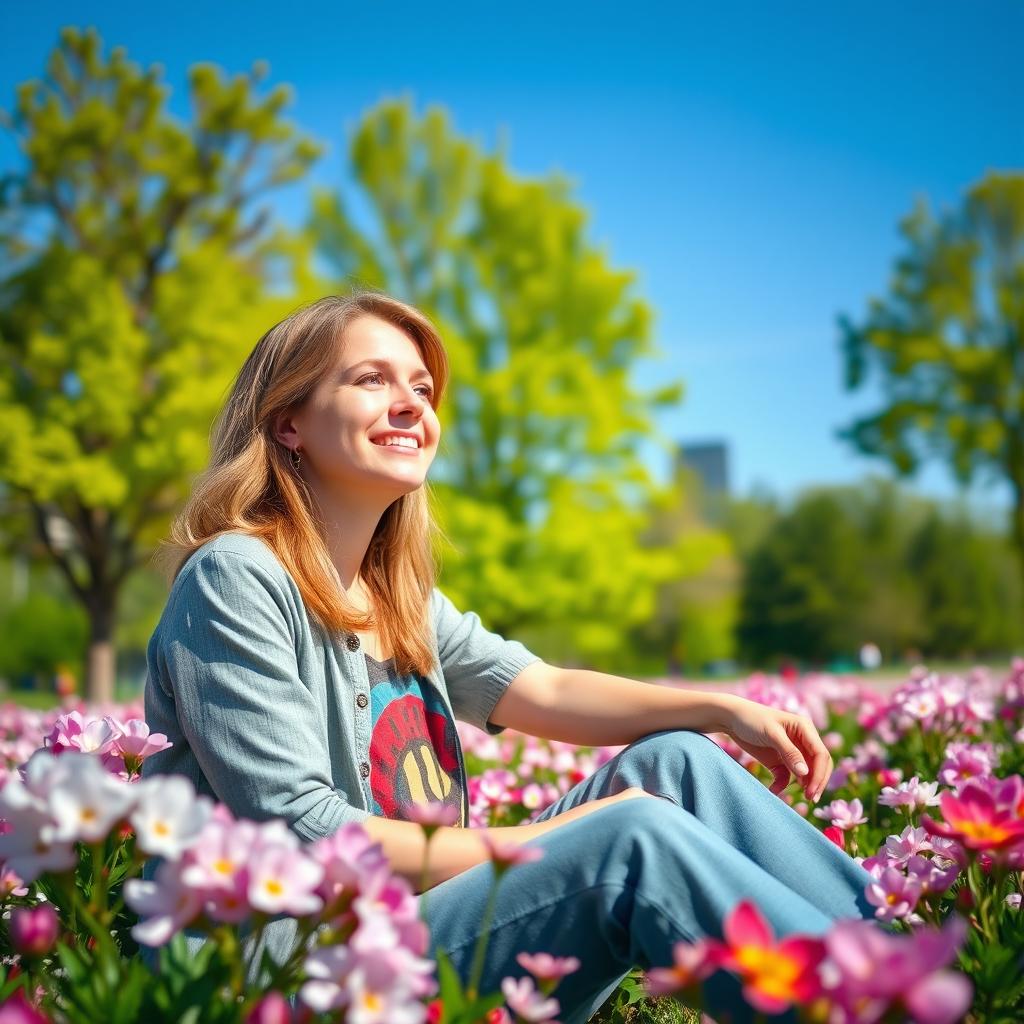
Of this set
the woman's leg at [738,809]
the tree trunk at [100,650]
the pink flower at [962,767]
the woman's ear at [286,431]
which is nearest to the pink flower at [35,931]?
the woman's leg at [738,809]

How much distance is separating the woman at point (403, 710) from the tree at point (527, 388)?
35.3 feet

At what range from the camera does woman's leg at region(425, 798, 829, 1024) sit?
1.47 m

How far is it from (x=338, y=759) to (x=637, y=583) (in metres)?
12.6

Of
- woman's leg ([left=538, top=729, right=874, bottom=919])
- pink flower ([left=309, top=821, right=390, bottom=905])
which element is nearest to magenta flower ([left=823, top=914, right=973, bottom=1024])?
pink flower ([left=309, top=821, right=390, bottom=905])

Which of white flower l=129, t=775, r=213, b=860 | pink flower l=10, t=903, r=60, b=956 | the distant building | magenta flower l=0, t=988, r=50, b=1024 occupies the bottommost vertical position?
magenta flower l=0, t=988, r=50, b=1024

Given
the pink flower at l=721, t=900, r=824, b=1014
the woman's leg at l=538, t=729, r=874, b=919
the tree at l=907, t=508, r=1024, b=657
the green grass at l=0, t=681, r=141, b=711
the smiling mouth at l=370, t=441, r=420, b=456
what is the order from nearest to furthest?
the pink flower at l=721, t=900, r=824, b=1014 → the woman's leg at l=538, t=729, r=874, b=919 → the smiling mouth at l=370, t=441, r=420, b=456 → the green grass at l=0, t=681, r=141, b=711 → the tree at l=907, t=508, r=1024, b=657

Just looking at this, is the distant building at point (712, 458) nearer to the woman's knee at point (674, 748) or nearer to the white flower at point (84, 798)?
the woman's knee at point (674, 748)

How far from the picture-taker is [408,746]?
2.27 meters

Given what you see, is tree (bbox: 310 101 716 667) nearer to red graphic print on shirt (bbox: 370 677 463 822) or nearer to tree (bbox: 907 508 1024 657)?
red graphic print on shirt (bbox: 370 677 463 822)

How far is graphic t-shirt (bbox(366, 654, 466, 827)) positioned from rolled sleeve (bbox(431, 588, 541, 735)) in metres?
0.20

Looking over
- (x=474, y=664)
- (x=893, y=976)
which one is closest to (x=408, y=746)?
(x=474, y=664)

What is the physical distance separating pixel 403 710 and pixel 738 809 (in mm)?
780

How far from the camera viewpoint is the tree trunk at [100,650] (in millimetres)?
14430

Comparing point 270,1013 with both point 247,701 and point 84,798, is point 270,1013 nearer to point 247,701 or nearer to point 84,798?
point 84,798
